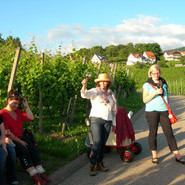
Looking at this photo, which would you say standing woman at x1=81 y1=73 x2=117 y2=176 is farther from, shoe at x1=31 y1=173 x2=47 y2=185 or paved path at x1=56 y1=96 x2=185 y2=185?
shoe at x1=31 y1=173 x2=47 y2=185

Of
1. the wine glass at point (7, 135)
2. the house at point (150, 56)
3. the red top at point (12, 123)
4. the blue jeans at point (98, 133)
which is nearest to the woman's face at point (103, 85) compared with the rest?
the blue jeans at point (98, 133)

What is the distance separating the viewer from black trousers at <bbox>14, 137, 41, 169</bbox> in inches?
138

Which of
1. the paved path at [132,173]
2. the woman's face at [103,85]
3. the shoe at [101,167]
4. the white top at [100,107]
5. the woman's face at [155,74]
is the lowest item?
the paved path at [132,173]

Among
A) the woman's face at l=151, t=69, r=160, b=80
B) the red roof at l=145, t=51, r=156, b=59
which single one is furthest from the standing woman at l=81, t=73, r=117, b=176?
the red roof at l=145, t=51, r=156, b=59

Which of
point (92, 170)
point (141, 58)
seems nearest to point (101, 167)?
point (92, 170)

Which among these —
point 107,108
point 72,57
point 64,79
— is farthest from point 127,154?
point 72,57

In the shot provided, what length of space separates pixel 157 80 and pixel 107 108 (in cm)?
120

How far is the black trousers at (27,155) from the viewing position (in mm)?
3516

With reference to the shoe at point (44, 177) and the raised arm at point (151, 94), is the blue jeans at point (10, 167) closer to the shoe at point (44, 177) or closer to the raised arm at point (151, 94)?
the shoe at point (44, 177)

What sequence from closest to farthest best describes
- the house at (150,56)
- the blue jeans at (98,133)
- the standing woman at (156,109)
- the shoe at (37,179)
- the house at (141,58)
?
the shoe at (37,179) → the blue jeans at (98,133) → the standing woman at (156,109) → the house at (141,58) → the house at (150,56)

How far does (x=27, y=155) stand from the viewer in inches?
141

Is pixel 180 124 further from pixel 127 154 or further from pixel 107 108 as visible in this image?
pixel 107 108

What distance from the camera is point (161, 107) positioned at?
4.43 metres

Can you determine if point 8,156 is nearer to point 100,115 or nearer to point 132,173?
point 100,115
